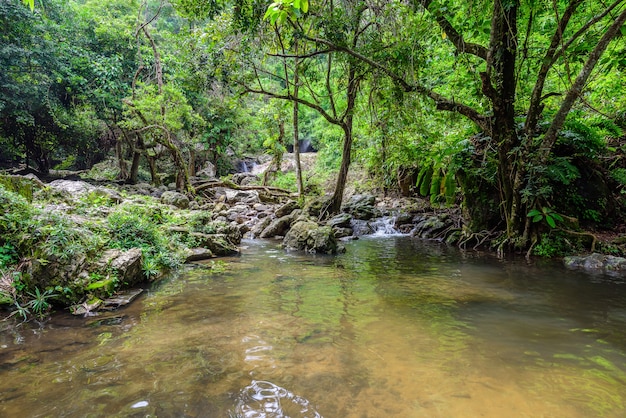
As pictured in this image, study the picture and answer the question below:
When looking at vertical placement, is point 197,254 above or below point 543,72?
below

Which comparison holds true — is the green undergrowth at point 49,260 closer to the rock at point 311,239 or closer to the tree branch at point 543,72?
the rock at point 311,239

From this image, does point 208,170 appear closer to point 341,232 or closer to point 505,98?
point 341,232

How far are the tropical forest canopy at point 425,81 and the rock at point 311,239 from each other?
131 inches

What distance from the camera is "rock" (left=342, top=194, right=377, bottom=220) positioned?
46.6 feet

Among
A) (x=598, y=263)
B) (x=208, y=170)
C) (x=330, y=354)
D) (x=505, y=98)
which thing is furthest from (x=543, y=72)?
(x=208, y=170)

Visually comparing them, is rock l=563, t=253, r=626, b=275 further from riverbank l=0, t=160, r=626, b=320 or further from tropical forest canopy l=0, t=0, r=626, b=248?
tropical forest canopy l=0, t=0, r=626, b=248

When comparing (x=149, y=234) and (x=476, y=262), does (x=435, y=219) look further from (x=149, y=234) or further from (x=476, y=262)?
(x=149, y=234)

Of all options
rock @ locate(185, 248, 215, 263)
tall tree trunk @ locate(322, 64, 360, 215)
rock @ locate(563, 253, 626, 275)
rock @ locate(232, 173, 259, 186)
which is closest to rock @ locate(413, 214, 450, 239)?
tall tree trunk @ locate(322, 64, 360, 215)

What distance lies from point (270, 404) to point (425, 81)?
23.1 ft

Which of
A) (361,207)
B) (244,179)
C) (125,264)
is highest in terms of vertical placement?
(244,179)

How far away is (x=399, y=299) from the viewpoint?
15.6ft

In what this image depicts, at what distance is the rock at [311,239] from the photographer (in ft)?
28.7

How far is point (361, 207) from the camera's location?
47.8 feet

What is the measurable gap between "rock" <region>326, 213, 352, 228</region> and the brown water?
683 centimetres
